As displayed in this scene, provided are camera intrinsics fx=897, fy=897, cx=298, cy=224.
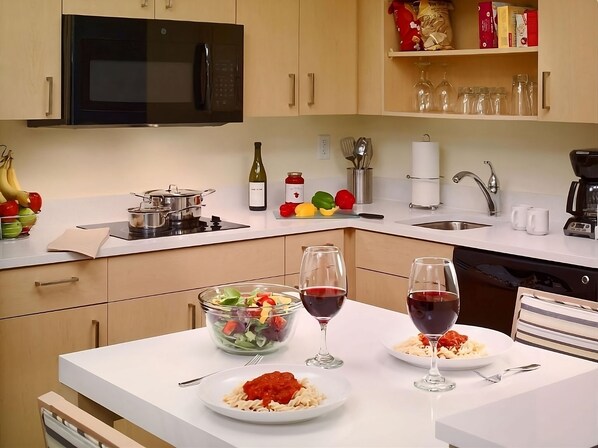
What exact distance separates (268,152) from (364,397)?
109 inches

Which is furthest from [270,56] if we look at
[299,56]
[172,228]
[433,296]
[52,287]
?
[433,296]

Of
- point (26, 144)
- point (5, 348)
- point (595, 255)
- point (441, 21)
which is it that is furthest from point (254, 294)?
point (441, 21)

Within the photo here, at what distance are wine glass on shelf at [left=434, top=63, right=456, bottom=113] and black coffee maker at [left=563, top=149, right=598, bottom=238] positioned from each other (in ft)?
2.79

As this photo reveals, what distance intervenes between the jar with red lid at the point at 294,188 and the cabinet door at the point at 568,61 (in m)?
1.21

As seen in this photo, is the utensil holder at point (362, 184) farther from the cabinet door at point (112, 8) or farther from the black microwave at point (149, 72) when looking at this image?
the cabinet door at point (112, 8)

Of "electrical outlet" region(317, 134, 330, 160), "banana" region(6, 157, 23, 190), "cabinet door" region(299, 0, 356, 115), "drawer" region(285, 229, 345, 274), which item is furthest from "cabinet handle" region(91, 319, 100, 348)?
"electrical outlet" region(317, 134, 330, 160)

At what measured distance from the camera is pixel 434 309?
1.58 meters

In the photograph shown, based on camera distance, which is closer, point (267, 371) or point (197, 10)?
point (267, 371)

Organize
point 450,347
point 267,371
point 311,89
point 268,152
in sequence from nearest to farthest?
point 267,371 < point 450,347 < point 311,89 < point 268,152

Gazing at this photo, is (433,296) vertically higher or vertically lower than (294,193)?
lower

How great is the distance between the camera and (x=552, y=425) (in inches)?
42.1

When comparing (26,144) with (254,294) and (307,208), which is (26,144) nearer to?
(307,208)

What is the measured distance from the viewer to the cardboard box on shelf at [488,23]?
369cm

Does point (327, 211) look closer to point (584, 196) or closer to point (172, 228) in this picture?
point (172, 228)
